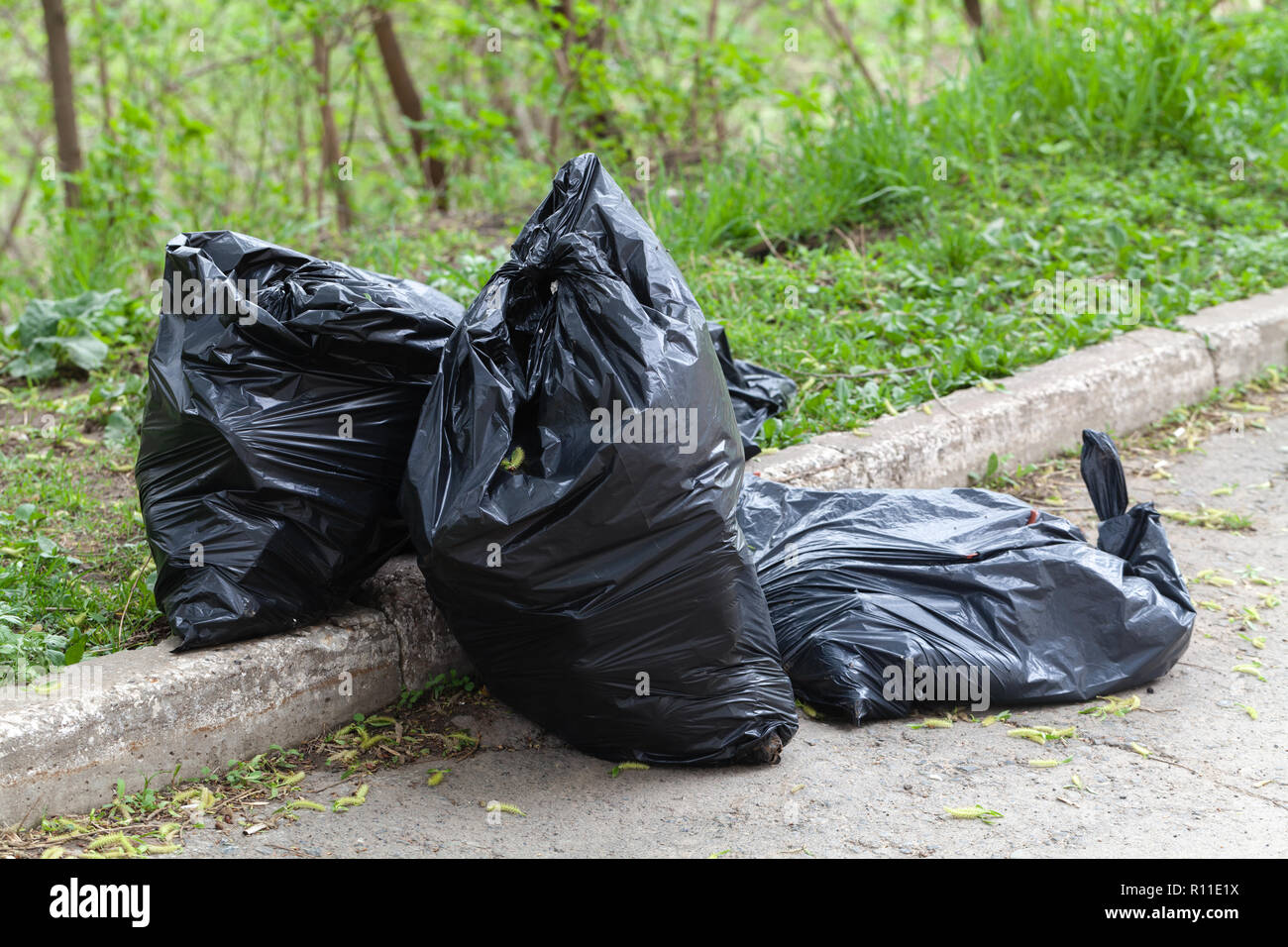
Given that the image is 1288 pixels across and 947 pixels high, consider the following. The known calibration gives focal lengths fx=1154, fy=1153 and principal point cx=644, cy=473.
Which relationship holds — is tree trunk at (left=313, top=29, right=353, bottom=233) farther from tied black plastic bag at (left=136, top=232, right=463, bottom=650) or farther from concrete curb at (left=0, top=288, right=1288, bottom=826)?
tied black plastic bag at (left=136, top=232, right=463, bottom=650)

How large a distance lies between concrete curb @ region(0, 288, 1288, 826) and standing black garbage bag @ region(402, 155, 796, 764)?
0.95ft

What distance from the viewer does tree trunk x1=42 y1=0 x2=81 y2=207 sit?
6.16 meters

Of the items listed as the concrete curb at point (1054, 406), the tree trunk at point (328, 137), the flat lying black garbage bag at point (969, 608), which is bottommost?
the flat lying black garbage bag at point (969, 608)

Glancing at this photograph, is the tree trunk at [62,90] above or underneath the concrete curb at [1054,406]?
above

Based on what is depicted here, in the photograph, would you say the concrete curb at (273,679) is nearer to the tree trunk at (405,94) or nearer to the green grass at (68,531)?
the green grass at (68,531)

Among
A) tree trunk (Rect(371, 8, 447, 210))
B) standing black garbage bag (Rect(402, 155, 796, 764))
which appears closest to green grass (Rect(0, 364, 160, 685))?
standing black garbage bag (Rect(402, 155, 796, 764))

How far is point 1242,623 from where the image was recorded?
2879 mm

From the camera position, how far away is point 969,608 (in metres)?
2.55

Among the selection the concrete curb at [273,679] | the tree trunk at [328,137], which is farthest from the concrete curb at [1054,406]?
the tree trunk at [328,137]

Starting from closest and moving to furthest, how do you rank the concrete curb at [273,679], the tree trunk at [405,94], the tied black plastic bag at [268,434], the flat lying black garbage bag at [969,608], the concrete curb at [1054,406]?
the concrete curb at [273,679] < the tied black plastic bag at [268,434] < the flat lying black garbage bag at [969,608] < the concrete curb at [1054,406] < the tree trunk at [405,94]

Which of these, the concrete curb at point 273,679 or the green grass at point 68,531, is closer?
the concrete curb at point 273,679

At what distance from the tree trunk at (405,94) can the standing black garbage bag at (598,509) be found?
5297mm

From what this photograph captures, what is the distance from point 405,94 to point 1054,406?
212 inches

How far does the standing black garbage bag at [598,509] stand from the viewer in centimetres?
208
